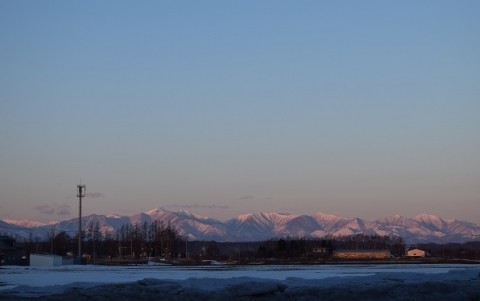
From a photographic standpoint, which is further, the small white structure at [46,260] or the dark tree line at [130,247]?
the dark tree line at [130,247]

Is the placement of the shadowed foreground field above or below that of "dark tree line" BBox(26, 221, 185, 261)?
below

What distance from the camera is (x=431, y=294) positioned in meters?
29.2

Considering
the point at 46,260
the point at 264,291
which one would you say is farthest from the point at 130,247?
the point at 264,291

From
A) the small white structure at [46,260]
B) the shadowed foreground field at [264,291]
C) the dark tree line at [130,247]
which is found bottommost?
the shadowed foreground field at [264,291]

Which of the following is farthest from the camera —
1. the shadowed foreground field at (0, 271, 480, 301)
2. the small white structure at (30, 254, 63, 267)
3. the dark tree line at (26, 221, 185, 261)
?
the dark tree line at (26, 221, 185, 261)

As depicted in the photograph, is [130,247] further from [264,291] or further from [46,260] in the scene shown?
[264,291]

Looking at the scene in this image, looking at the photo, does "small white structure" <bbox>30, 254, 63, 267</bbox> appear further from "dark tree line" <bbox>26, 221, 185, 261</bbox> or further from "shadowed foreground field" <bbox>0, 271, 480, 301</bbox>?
"shadowed foreground field" <bbox>0, 271, 480, 301</bbox>

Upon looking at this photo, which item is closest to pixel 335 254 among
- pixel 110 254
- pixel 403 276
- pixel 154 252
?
pixel 154 252

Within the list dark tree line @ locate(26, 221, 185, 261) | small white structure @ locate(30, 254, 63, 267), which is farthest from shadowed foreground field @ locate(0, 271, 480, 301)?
dark tree line @ locate(26, 221, 185, 261)

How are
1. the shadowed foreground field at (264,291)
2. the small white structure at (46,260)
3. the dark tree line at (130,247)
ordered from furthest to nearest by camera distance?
the dark tree line at (130,247)
the small white structure at (46,260)
the shadowed foreground field at (264,291)

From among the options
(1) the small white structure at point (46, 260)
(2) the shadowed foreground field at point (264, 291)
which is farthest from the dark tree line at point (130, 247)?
(2) the shadowed foreground field at point (264, 291)

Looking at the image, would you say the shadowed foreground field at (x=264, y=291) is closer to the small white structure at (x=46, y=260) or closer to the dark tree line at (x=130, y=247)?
the small white structure at (x=46, y=260)

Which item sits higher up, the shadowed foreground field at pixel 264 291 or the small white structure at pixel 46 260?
the small white structure at pixel 46 260

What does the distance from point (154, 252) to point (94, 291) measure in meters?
129
